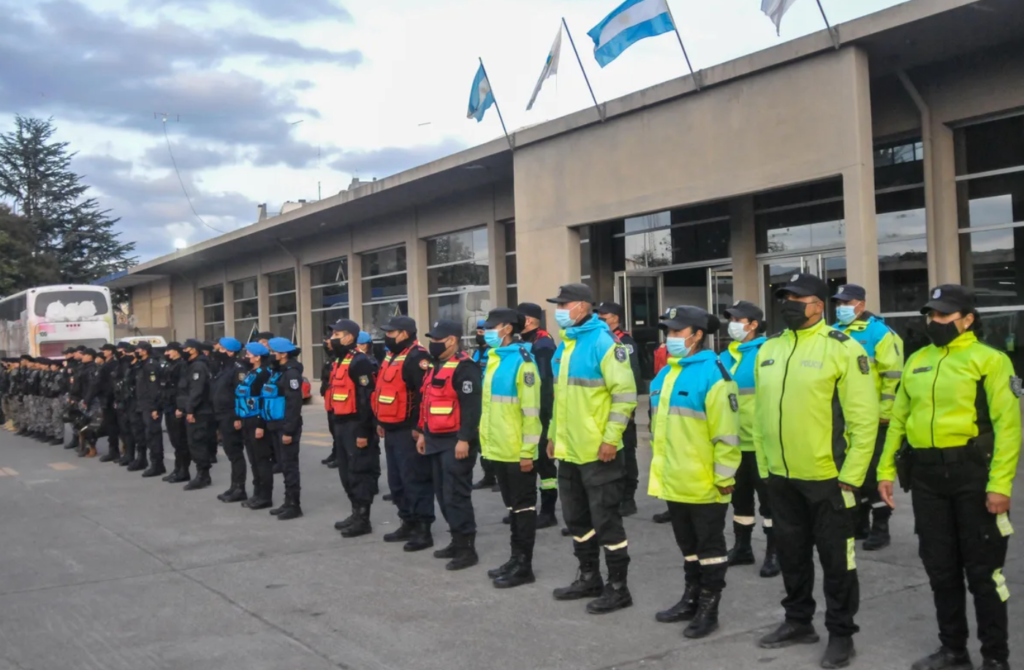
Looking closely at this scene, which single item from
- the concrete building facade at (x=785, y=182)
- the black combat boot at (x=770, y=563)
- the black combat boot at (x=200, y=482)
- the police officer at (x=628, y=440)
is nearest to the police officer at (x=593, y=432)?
the black combat boot at (x=770, y=563)

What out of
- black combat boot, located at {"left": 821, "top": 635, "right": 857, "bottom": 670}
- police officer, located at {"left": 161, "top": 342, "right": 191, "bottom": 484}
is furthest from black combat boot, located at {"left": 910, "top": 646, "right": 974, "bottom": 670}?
police officer, located at {"left": 161, "top": 342, "right": 191, "bottom": 484}

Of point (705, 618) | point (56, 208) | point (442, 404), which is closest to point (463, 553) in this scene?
point (442, 404)

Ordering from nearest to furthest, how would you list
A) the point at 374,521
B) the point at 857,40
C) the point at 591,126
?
the point at 374,521 < the point at 857,40 < the point at 591,126

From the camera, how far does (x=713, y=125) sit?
15312 millimetres

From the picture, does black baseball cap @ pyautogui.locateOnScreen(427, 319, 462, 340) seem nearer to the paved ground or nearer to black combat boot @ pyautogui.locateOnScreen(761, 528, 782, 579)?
the paved ground

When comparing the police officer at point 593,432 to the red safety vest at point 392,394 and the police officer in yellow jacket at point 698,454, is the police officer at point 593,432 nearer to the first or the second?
the police officer in yellow jacket at point 698,454

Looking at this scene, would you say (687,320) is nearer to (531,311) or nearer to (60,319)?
(531,311)

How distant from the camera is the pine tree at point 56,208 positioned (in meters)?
64.8

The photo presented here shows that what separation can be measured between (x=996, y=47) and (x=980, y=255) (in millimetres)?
3008

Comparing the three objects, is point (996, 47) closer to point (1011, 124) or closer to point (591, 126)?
point (1011, 124)

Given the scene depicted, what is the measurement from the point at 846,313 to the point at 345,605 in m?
4.38

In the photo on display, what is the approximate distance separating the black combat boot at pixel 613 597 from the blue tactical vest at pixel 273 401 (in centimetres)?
489

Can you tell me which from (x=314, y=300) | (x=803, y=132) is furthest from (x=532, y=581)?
(x=314, y=300)

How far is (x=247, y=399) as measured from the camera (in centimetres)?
1049
